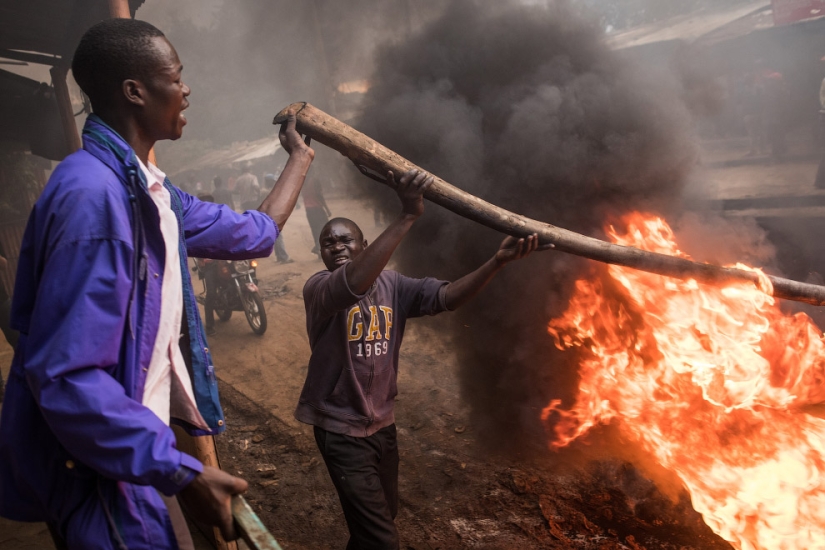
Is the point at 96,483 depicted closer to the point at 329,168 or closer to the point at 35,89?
the point at 35,89

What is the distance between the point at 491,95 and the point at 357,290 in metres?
3.79

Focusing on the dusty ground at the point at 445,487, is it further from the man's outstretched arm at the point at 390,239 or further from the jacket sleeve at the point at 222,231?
the jacket sleeve at the point at 222,231

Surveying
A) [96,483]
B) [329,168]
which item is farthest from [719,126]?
[96,483]

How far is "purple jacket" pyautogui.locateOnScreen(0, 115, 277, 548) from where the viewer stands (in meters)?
1.36

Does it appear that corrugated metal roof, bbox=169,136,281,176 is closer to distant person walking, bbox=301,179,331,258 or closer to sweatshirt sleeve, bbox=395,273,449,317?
distant person walking, bbox=301,179,331,258

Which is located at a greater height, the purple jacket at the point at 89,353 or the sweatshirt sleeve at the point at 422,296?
the sweatshirt sleeve at the point at 422,296

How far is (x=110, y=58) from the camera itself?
171 centimetres

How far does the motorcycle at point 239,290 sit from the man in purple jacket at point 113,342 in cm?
648

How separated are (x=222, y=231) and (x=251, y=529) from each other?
1.16 m

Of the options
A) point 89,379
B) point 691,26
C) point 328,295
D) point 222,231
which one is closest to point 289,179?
point 222,231

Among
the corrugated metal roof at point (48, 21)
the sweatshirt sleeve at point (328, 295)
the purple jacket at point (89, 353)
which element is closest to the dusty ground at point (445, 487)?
the sweatshirt sleeve at point (328, 295)

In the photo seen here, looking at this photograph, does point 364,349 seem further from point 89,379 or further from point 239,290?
point 239,290

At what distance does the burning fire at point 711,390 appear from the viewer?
11.0ft

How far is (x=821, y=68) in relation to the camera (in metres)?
13.5
